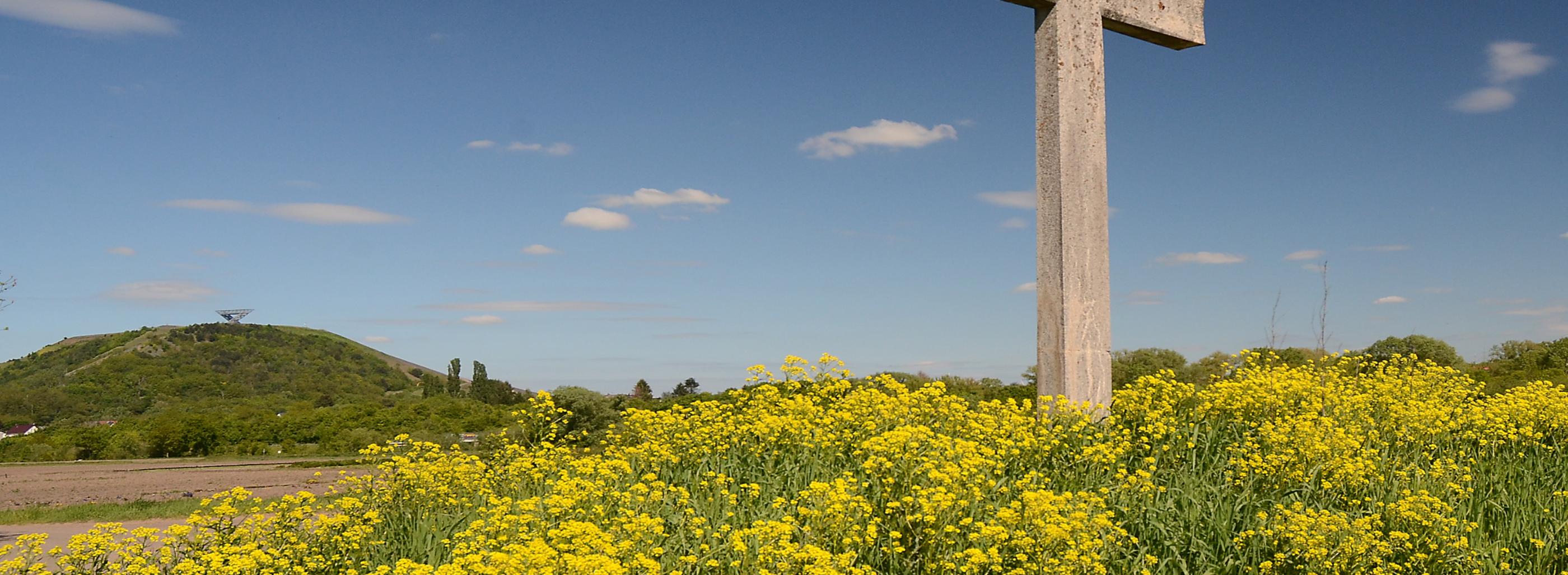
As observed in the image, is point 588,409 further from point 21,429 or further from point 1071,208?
point 21,429

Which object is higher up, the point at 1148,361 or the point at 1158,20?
the point at 1158,20

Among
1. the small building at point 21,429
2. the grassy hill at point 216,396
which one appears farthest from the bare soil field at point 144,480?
the small building at point 21,429

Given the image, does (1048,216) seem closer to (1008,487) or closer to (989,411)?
(989,411)

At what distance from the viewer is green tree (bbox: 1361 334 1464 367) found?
48.7 ft

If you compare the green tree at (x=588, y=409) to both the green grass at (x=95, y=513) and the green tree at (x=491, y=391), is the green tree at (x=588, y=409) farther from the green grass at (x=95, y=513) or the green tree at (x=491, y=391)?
the green tree at (x=491, y=391)

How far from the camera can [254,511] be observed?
450 centimetres

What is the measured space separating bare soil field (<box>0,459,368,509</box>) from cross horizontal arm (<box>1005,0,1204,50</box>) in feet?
48.4

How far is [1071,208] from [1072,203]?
4 cm

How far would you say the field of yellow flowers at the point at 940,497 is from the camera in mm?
3711

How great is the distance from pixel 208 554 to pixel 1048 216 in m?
5.30

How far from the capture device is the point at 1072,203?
259 inches

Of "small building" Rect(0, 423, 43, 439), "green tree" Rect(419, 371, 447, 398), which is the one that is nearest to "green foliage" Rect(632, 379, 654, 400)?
"green tree" Rect(419, 371, 447, 398)

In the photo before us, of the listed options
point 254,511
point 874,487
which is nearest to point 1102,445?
point 874,487

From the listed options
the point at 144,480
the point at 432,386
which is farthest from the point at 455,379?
the point at 144,480
